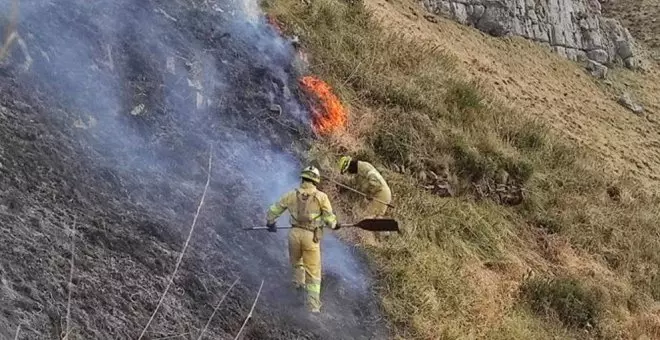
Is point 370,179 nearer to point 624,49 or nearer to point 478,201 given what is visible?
point 478,201

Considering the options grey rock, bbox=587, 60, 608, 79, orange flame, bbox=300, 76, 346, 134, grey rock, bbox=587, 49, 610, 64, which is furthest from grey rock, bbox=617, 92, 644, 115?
orange flame, bbox=300, 76, 346, 134

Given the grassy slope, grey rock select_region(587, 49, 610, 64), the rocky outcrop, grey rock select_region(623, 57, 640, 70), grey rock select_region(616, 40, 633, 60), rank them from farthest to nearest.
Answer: grey rock select_region(616, 40, 633, 60) < grey rock select_region(623, 57, 640, 70) < grey rock select_region(587, 49, 610, 64) < the rocky outcrop < the grassy slope

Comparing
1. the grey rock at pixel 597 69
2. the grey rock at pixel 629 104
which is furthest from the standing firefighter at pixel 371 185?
the grey rock at pixel 597 69

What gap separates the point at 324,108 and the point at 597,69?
1092 centimetres

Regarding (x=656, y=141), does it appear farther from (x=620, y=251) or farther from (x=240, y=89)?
(x=240, y=89)

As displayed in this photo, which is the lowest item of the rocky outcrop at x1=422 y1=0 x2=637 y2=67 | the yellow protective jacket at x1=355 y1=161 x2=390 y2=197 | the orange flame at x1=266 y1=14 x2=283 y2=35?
the rocky outcrop at x1=422 y1=0 x2=637 y2=67

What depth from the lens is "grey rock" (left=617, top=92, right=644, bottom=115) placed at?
18312 millimetres

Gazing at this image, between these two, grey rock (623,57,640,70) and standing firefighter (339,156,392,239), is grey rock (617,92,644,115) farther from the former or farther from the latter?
standing firefighter (339,156,392,239)

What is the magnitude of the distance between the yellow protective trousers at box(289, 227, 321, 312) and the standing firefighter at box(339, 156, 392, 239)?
180 cm

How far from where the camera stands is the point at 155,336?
6.28m

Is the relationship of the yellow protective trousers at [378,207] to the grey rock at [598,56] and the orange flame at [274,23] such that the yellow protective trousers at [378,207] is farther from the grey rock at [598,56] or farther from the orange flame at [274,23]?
the grey rock at [598,56]

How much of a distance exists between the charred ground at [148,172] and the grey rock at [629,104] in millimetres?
10440

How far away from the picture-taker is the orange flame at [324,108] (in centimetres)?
1027

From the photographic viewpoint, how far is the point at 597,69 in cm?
1933
